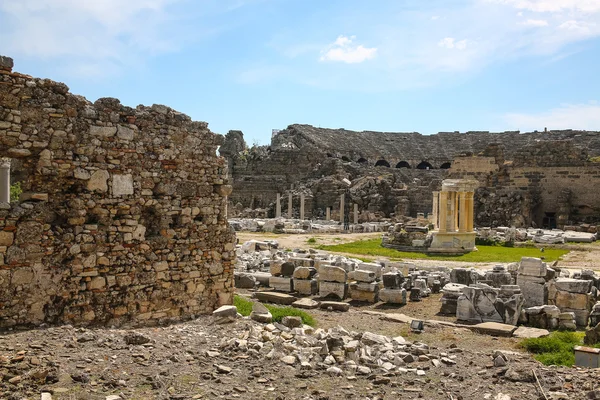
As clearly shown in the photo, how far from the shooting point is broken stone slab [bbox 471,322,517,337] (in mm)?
10125

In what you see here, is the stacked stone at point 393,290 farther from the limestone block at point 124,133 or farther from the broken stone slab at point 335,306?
the limestone block at point 124,133

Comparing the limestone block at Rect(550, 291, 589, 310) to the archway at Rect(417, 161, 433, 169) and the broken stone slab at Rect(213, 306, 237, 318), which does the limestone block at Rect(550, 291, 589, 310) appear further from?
the archway at Rect(417, 161, 433, 169)

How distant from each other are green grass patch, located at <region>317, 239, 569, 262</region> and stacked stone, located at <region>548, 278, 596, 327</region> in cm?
969

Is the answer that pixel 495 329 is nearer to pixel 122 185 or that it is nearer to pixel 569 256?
pixel 122 185

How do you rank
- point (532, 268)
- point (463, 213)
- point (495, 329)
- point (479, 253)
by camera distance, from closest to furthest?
point (495, 329)
point (532, 268)
point (479, 253)
point (463, 213)

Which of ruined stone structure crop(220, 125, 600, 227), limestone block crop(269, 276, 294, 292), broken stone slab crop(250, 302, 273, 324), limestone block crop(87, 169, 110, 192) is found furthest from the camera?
ruined stone structure crop(220, 125, 600, 227)

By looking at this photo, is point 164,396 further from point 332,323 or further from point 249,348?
point 332,323

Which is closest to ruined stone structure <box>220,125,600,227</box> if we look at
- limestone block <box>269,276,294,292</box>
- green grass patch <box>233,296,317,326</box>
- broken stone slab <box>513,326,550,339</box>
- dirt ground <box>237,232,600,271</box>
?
dirt ground <box>237,232,600,271</box>

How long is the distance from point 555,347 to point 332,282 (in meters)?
5.95

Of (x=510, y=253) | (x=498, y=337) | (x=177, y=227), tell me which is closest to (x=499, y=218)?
(x=510, y=253)

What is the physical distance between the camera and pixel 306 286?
13.9 meters

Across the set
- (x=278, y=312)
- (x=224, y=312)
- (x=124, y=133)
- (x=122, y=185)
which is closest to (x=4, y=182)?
(x=122, y=185)

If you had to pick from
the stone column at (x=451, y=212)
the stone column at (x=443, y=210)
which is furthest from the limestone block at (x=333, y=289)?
the stone column at (x=451, y=212)

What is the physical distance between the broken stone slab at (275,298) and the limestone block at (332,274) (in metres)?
1.14
